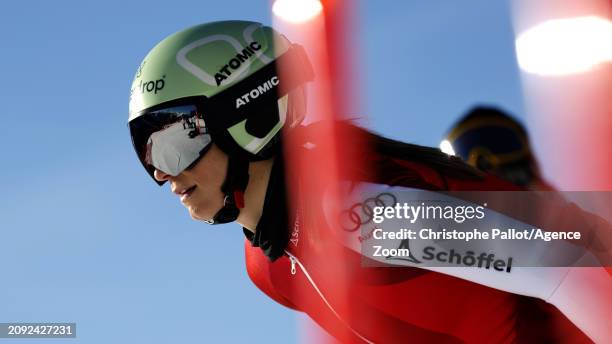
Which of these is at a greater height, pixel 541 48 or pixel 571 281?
pixel 541 48

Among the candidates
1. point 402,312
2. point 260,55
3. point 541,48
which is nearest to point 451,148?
point 541,48

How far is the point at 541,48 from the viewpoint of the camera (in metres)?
6.67

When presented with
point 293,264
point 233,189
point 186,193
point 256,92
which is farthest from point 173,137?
point 293,264

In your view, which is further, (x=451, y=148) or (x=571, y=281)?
(x=451, y=148)

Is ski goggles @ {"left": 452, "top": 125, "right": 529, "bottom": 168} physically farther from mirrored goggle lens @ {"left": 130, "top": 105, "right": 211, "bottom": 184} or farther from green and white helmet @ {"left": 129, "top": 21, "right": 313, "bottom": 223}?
mirrored goggle lens @ {"left": 130, "top": 105, "right": 211, "bottom": 184}

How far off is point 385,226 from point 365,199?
150mm

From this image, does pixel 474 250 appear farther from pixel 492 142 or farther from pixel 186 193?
pixel 492 142

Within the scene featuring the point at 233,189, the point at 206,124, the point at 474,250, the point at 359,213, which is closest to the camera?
the point at 474,250

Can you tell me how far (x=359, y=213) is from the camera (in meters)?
3.98

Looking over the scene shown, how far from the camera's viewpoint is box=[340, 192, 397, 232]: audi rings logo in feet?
13.0

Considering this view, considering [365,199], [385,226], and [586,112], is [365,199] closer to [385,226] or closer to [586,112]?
[385,226]

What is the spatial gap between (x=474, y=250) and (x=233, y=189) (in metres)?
1.21

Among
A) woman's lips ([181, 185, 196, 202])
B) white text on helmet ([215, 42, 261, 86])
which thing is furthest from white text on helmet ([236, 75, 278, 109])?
woman's lips ([181, 185, 196, 202])

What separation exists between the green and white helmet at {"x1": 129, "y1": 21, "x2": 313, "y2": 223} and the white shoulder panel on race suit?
72cm
